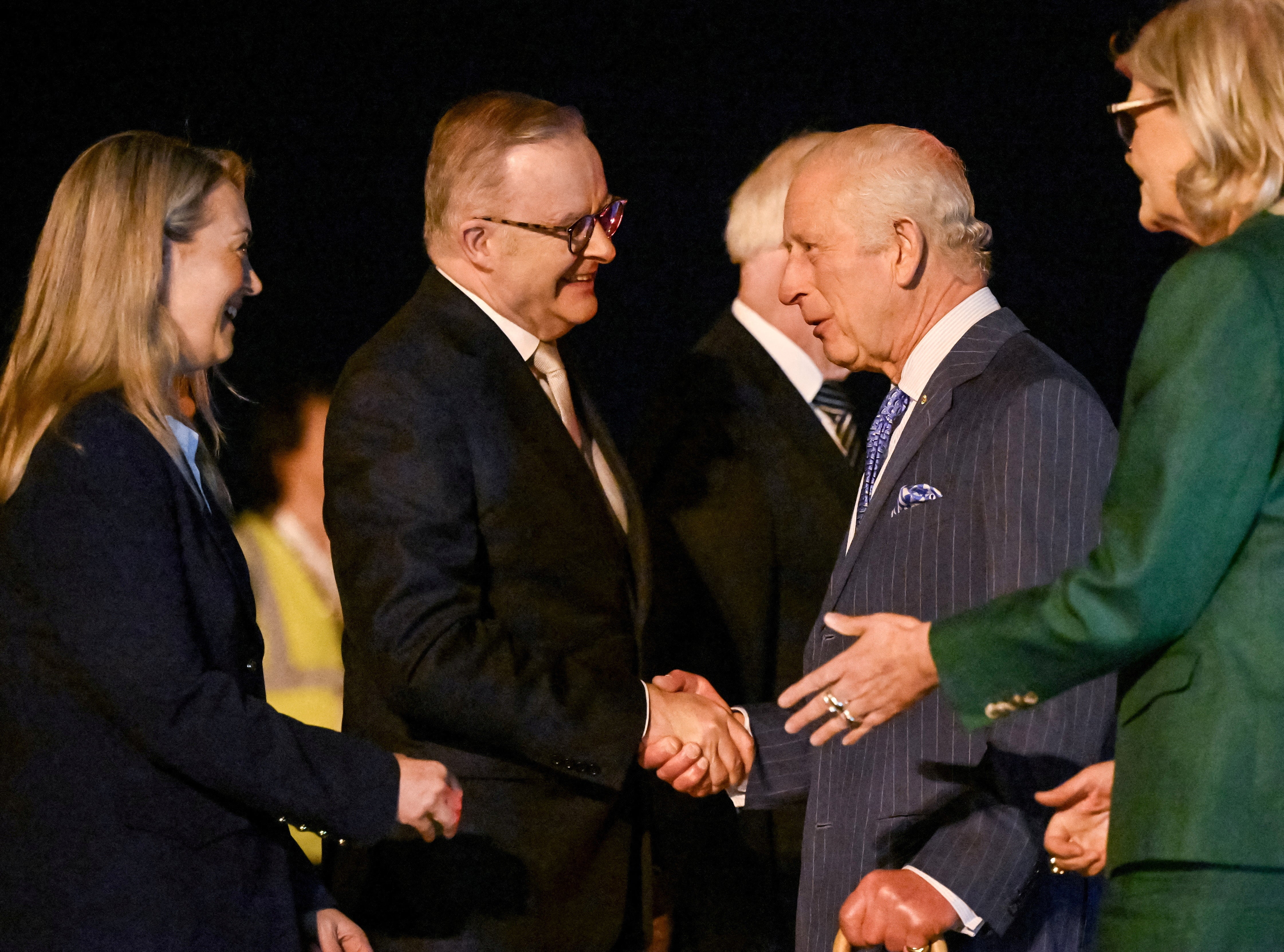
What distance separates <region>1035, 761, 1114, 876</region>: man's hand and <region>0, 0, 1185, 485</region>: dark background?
8.41 feet

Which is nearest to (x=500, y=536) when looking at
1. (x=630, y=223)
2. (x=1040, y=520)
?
(x=1040, y=520)

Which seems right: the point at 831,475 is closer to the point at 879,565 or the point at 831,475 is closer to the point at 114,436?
the point at 879,565

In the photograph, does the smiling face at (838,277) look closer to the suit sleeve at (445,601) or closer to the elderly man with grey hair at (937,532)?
the elderly man with grey hair at (937,532)

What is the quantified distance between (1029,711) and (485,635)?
888 millimetres

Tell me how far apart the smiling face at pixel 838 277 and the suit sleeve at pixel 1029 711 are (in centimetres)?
39

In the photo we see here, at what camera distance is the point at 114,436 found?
181 cm

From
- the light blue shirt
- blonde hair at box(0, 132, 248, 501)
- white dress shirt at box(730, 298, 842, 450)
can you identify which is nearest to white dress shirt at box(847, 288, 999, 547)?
the light blue shirt

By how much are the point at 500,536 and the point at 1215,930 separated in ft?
4.40

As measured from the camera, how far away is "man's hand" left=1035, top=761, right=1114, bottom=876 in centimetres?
172

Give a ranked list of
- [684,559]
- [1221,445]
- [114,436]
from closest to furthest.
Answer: [1221,445]
[114,436]
[684,559]

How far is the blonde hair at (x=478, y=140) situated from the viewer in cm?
266

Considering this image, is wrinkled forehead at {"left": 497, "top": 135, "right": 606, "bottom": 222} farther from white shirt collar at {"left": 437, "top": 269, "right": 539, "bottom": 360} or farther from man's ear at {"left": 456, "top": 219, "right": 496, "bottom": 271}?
white shirt collar at {"left": 437, "top": 269, "right": 539, "bottom": 360}

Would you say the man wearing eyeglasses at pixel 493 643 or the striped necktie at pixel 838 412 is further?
the striped necktie at pixel 838 412

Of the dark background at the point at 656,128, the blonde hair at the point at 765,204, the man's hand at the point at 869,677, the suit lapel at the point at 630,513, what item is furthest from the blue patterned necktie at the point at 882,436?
the dark background at the point at 656,128
